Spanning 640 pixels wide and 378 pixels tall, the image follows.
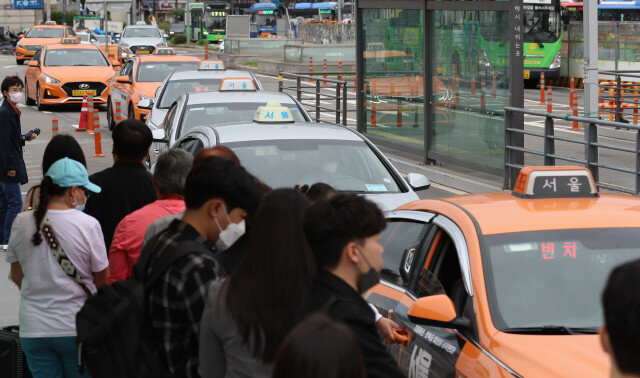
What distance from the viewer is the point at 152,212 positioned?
16.1 feet

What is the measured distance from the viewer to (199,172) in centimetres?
368

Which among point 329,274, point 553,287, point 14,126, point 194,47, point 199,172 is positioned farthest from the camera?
point 194,47

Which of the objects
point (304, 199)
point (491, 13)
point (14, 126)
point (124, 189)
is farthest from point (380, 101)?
point (304, 199)

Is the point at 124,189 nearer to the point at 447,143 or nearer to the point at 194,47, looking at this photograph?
the point at 447,143

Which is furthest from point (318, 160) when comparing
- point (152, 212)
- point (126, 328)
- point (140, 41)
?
point (140, 41)

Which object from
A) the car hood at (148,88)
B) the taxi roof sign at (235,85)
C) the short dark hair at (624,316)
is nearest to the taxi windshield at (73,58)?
the car hood at (148,88)

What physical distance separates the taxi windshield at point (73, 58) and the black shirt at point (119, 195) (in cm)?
2250

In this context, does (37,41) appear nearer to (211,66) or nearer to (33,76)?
(33,76)

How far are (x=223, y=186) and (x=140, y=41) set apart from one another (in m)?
46.3

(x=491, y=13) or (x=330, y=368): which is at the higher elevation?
(x=491, y=13)

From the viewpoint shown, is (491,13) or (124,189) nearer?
(124,189)

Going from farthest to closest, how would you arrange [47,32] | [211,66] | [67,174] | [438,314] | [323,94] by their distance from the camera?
[47,32]
[323,94]
[211,66]
[67,174]
[438,314]

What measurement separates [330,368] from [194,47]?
243 ft

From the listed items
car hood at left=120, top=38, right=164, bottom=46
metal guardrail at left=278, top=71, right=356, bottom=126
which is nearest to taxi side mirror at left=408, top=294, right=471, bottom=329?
metal guardrail at left=278, top=71, right=356, bottom=126
